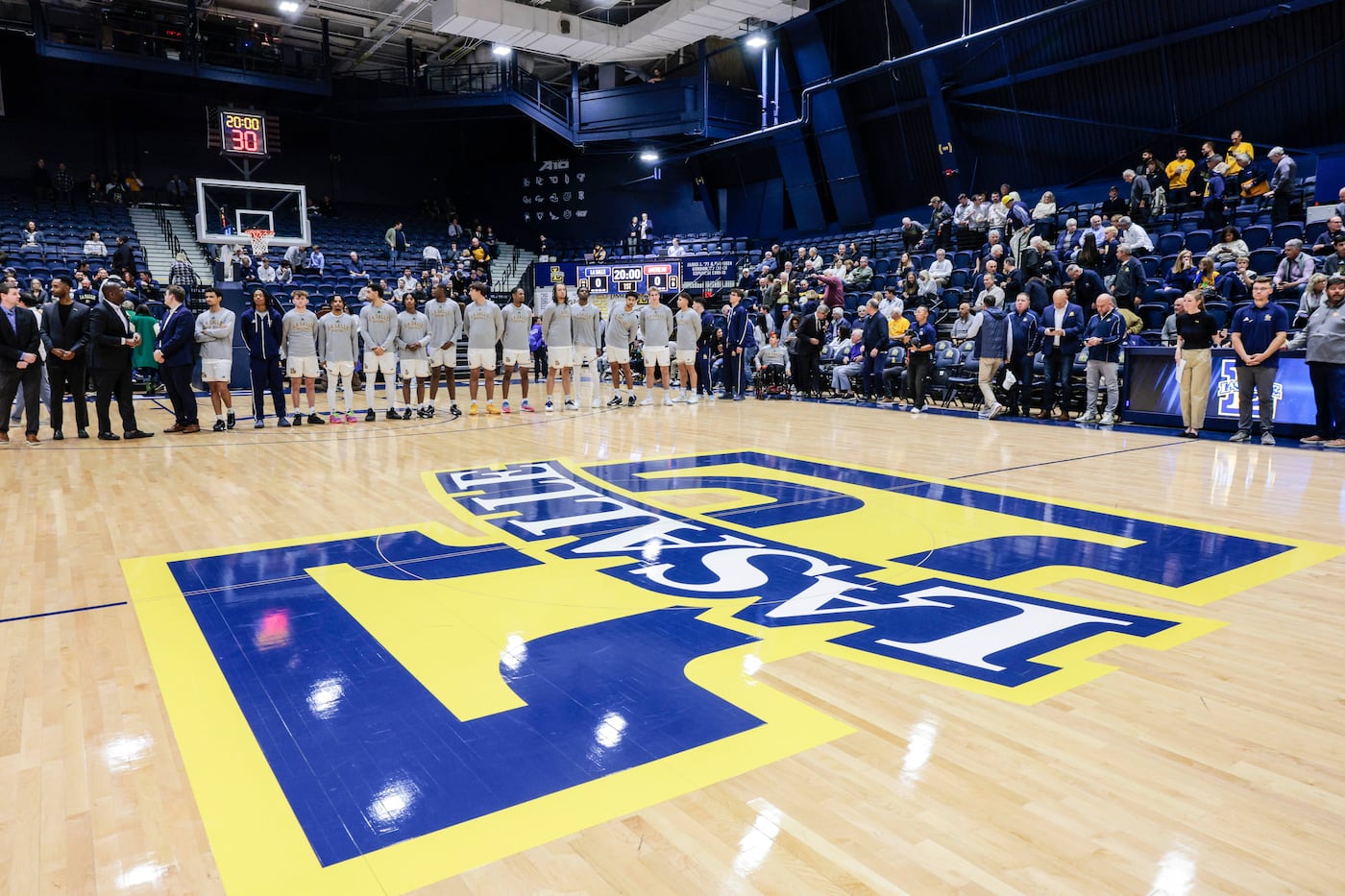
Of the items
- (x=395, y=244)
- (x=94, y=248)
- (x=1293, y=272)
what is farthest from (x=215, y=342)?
(x=395, y=244)

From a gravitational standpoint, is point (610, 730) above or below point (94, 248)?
below

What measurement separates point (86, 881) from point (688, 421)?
8728mm

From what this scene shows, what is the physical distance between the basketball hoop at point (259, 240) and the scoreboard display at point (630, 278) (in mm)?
6954

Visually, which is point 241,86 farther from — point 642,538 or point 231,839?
point 231,839

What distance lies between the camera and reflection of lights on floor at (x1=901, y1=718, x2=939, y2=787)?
7.46 feet

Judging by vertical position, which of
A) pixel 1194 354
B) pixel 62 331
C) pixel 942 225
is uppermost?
pixel 942 225

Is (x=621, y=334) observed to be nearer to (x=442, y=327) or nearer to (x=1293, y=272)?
(x=442, y=327)

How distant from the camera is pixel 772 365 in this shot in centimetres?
1386

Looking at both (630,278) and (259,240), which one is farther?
(630,278)

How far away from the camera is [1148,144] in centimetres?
1580

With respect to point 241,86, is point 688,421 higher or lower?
lower

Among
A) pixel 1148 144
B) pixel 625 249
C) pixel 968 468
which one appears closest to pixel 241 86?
pixel 625 249

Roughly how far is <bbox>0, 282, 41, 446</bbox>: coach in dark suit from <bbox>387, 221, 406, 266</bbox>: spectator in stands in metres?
14.2

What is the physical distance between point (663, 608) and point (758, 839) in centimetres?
167
